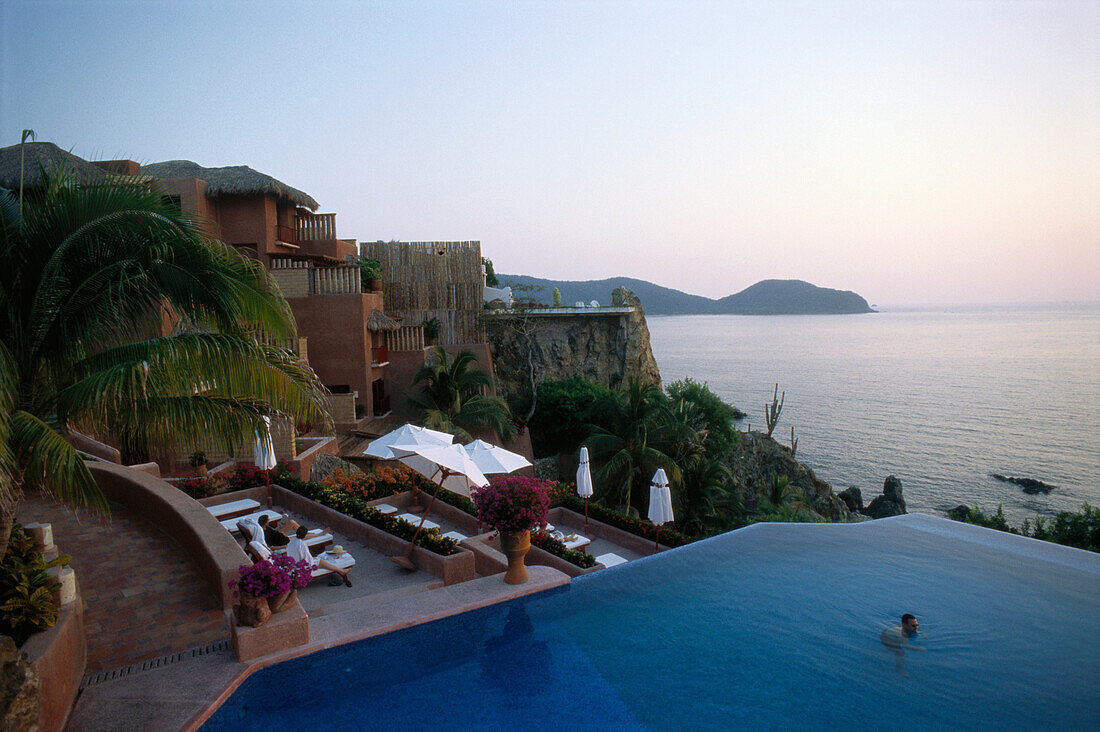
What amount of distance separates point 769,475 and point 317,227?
24.7 meters

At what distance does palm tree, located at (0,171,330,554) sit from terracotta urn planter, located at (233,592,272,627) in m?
1.52

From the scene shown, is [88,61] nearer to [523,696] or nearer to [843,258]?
[523,696]

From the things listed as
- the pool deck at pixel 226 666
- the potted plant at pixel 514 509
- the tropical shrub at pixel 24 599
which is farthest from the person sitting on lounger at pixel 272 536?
the tropical shrub at pixel 24 599

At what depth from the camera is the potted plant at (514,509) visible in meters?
7.45

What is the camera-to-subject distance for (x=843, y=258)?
2761 inches

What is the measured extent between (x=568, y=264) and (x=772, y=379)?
36179 millimetres

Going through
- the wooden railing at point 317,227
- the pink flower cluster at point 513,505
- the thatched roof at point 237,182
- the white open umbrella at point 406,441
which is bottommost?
the pink flower cluster at point 513,505

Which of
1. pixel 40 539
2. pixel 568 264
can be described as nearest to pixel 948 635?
pixel 40 539

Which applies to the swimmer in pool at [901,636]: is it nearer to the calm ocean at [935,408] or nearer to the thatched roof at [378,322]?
the thatched roof at [378,322]

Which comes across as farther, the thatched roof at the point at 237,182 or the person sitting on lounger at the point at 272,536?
the thatched roof at the point at 237,182

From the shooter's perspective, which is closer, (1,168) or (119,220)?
(119,220)

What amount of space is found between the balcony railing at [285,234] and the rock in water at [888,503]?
31521 millimetres

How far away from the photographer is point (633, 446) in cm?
2061

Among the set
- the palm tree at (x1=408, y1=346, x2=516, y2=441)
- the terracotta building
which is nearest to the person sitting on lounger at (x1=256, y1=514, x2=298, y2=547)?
the terracotta building
